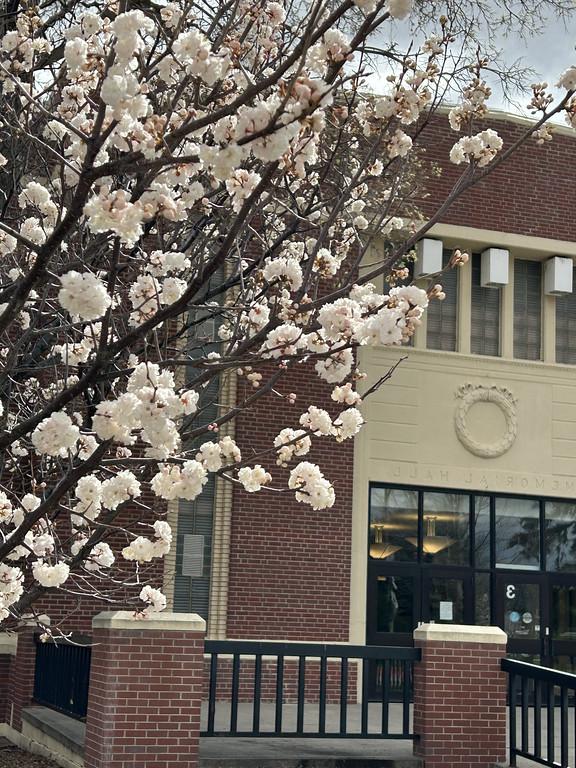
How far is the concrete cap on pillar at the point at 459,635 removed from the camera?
33.6 feet

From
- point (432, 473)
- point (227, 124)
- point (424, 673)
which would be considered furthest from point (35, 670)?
point (227, 124)

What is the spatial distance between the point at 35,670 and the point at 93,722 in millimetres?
4426

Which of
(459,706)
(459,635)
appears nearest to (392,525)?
(459,635)

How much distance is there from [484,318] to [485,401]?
153 cm

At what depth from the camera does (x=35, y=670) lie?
45.1ft

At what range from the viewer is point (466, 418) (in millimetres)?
18906

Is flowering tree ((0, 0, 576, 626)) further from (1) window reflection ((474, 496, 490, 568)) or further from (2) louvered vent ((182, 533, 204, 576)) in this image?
(1) window reflection ((474, 496, 490, 568))

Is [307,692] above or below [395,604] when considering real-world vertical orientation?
below

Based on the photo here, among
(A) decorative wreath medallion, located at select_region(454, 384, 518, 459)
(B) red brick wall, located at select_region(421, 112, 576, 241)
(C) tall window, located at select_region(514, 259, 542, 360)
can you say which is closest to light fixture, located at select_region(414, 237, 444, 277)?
(B) red brick wall, located at select_region(421, 112, 576, 241)

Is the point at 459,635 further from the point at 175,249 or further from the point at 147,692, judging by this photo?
the point at 175,249

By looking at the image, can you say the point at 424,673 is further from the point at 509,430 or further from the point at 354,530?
the point at 509,430

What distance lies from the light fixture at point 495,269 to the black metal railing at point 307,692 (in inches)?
265

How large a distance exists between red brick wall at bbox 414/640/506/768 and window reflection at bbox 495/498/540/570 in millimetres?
8780

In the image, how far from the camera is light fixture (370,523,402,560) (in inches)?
723
